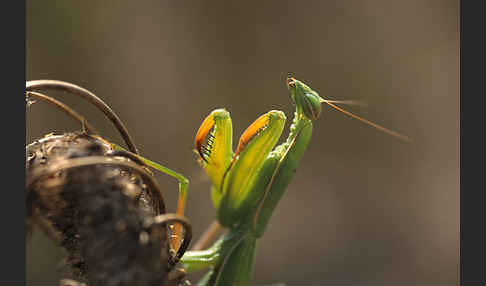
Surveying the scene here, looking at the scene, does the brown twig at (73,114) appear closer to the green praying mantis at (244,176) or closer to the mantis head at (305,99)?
the green praying mantis at (244,176)

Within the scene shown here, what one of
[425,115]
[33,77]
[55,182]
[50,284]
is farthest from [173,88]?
[55,182]

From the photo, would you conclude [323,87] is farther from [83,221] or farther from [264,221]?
[83,221]

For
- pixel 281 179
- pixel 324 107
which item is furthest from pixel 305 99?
pixel 324 107

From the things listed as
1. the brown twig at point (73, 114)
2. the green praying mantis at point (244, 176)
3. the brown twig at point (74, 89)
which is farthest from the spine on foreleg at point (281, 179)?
the brown twig at point (73, 114)

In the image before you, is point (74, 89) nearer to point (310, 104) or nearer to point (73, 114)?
point (73, 114)

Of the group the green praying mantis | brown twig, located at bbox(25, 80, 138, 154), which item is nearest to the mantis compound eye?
the green praying mantis

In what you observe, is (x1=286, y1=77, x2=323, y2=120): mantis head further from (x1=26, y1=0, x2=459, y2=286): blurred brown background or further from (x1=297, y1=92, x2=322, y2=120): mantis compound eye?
(x1=26, y1=0, x2=459, y2=286): blurred brown background
